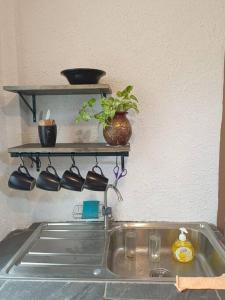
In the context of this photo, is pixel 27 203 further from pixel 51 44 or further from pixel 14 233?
pixel 51 44

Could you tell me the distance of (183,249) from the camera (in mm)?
1128

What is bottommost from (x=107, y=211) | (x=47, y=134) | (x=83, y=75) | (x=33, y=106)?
(x=107, y=211)

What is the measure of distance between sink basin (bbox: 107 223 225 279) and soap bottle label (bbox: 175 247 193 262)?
3 centimetres

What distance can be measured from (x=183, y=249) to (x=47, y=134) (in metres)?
0.86

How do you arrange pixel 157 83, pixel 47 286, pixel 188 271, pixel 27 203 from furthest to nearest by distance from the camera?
pixel 27 203 < pixel 157 83 < pixel 188 271 < pixel 47 286

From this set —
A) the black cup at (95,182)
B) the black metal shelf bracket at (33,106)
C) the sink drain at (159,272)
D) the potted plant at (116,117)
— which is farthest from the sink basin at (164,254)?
the black metal shelf bracket at (33,106)

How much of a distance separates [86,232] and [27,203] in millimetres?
389

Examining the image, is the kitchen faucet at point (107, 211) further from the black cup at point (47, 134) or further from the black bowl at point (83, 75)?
the black bowl at point (83, 75)

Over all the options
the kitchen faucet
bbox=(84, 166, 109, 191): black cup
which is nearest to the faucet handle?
the kitchen faucet

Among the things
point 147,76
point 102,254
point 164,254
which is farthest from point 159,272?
point 147,76

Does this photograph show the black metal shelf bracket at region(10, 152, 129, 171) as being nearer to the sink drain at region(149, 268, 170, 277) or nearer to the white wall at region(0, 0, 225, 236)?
the white wall at region(0, 0, 225, 236)

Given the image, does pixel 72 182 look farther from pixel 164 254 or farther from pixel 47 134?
pixel 164 254

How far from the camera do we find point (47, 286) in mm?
813

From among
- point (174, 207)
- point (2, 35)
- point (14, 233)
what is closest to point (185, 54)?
point (174, 207)
